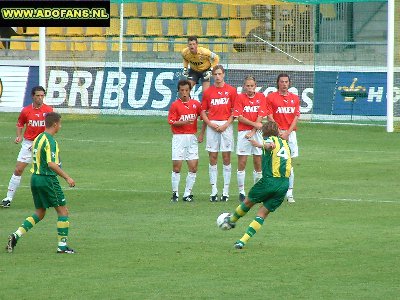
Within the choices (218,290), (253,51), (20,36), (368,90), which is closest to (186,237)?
(218,290)

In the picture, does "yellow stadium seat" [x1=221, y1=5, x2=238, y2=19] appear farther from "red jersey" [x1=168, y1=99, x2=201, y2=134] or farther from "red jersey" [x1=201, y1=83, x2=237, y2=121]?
"red jersey" [x1=168, y1=99, x2=201, y2=134]

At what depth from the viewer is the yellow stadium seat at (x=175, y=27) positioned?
126ft

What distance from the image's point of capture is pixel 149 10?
39.4 metres

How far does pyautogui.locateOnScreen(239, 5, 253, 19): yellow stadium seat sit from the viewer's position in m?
36.9

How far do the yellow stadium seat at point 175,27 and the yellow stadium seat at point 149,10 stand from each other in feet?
2.70

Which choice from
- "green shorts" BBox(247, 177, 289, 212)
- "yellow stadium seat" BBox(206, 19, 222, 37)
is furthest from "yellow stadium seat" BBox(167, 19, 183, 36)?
"green shorts" BBox(247, 177, 289, 212)

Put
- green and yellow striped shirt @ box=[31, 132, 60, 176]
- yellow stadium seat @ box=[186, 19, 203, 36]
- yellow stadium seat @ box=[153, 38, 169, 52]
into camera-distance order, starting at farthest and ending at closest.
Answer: yellow stadium seat @ box=[186, 19, 203, 36]
yellow stadium seat @ box=[153, 38, 169, 52]
green and yellow striped shirt @ box=[31, 132, 60, 176]

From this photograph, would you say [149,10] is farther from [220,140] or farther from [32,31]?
[220,140]

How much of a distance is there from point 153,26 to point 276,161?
85.2 ft

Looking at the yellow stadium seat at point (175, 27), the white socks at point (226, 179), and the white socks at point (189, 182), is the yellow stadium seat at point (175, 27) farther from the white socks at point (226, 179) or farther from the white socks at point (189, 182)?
the white socks at point (189, 182)

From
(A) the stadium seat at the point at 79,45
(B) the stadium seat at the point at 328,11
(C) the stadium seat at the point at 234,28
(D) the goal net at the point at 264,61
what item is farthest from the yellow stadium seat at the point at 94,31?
(B) the stadium seat at the point at 328,11

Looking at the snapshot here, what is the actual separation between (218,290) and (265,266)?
4.54 ft

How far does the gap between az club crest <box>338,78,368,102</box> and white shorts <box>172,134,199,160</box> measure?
46.2ft

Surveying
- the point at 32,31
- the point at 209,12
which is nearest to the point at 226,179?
the point at 209,12
